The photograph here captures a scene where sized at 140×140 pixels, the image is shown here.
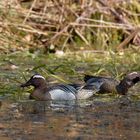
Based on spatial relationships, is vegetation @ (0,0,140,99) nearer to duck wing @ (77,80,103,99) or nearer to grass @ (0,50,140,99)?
grass @ (0,50,140,99)

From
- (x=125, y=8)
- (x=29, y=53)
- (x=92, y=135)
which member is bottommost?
(x=92, y=135)

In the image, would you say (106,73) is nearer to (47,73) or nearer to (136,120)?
(47,73)

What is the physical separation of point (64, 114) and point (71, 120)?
0.29 metres

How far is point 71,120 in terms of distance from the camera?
22.2ft

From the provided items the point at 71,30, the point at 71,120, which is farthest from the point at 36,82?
the point at 71,30

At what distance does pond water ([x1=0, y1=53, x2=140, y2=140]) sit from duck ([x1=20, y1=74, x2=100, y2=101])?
88 millimetres

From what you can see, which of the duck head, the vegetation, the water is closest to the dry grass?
the vegetation

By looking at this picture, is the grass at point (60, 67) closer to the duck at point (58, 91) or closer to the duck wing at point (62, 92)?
the duck at point (58, 91)

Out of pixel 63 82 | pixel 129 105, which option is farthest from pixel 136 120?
pixel 63 82

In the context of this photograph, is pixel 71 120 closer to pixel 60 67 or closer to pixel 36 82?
pixel 36 82

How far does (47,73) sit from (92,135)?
3.01m

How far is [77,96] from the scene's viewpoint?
25.9ft

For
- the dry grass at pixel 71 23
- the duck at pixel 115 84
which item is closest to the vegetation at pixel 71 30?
the dry grass at pixel 71 23

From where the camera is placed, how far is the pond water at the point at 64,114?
6.10 m
